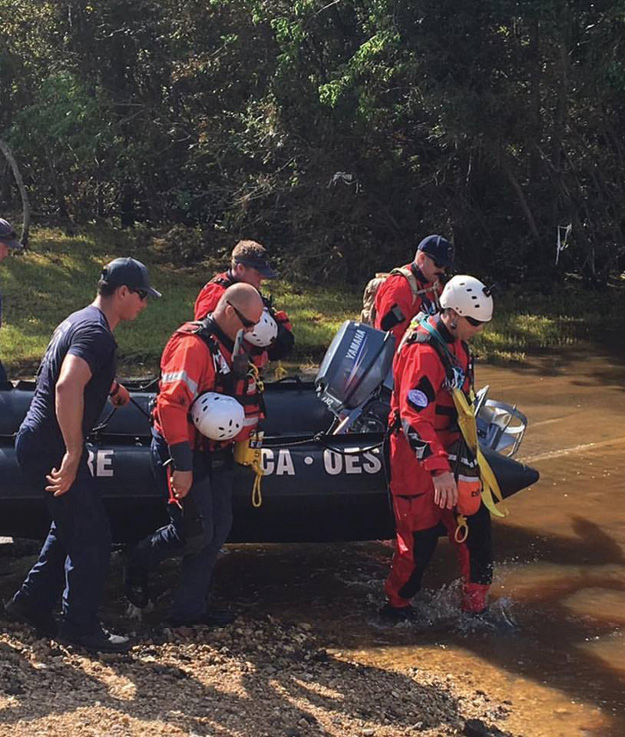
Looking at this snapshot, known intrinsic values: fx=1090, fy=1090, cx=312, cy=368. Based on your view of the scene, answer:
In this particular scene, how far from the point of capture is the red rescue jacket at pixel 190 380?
4.35 metres

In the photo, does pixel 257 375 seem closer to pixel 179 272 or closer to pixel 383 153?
pixel 383 153

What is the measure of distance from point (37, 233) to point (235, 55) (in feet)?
15.9

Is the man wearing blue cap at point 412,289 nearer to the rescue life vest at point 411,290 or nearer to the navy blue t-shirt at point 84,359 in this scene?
the rescue life vest at point 411,290

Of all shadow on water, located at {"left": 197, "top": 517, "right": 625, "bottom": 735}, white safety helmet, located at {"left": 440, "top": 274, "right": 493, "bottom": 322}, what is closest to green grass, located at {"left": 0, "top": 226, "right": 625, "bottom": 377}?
shadow on water, located at {"left": 197, "top": 517, "right": 625, "bottom": 735}

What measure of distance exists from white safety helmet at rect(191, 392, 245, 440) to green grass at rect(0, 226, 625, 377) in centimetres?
613

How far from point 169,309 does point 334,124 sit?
3.56 meters

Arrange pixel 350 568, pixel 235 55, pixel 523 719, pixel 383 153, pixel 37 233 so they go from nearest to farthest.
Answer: pixel 523 719 < pixel 350 568 < pixel 383 153 < pixel 235 55 < pixel 37 233

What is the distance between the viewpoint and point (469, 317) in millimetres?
4676

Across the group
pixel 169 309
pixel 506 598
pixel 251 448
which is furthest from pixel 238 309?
pixel 169 309

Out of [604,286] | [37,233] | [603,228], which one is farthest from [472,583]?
[37,233]

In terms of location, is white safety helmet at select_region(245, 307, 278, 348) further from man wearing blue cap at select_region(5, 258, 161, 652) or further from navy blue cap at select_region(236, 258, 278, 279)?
man wearing blue cap at select_region(5, 258, 161, 652)

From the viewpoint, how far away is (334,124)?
14977 mm

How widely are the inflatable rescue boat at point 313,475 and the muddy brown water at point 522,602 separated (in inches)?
13.4

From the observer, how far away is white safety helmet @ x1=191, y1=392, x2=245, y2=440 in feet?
14.4
